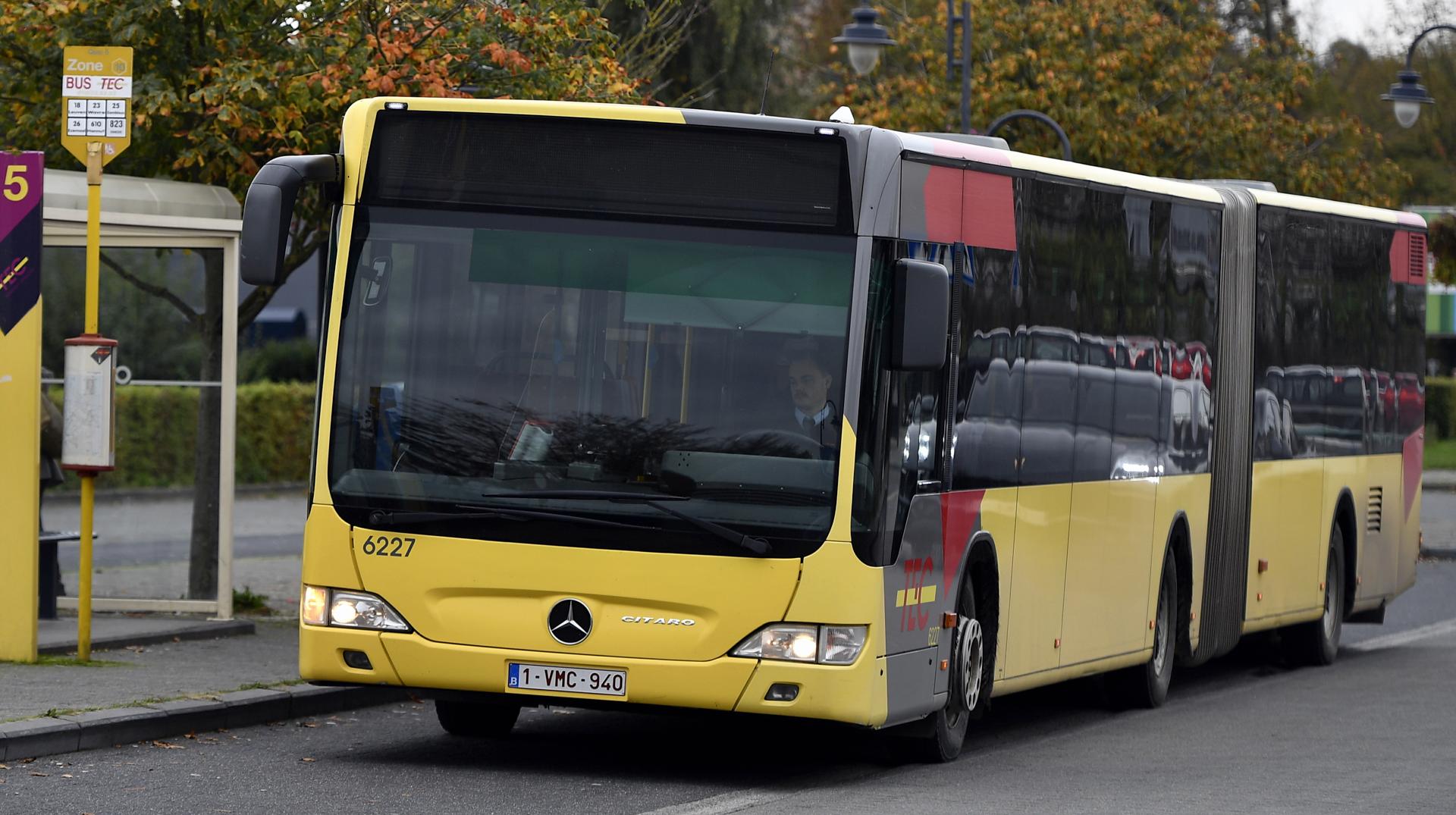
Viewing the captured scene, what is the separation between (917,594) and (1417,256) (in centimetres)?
1072

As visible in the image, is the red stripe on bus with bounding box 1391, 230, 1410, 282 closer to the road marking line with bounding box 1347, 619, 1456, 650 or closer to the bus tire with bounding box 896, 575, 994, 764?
the road marking line with bounding box 1347, 619, 1456, 650

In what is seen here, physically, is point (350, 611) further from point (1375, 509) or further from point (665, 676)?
point (1375, 509)

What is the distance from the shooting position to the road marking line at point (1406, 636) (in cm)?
1928

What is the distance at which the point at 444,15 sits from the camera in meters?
15.6

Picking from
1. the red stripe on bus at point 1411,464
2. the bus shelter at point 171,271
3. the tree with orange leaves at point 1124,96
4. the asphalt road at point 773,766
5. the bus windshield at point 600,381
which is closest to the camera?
the asphalt road at point 773,766

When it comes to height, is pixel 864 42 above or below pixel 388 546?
above

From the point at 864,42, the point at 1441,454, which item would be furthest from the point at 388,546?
the point at 1441,454

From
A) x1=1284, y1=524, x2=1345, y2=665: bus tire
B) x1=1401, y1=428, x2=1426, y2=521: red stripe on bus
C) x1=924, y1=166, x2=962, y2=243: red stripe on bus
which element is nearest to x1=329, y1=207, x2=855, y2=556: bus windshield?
x1=924, y1=166, x2=962, y2=243: red stripe on bus

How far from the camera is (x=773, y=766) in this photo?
10906 millimetres

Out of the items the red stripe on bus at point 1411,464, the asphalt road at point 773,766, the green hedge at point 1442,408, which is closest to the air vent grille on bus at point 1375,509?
the red stripe on bus at point 1411,464

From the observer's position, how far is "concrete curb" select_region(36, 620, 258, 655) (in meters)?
13.5

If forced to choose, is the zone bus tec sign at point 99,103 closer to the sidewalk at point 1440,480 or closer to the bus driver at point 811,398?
the bus driver at point 811,398

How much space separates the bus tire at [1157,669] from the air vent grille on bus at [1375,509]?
4.45 meters

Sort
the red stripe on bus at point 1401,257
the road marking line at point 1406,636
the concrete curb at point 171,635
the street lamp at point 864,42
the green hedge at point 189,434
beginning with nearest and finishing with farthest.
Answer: the concrete curb at point 171,635
the red stripe on bus at point 1401,257
the road marking line at point 1406,636
the green hedge at point 189,434
the street lamp at point 864,42
